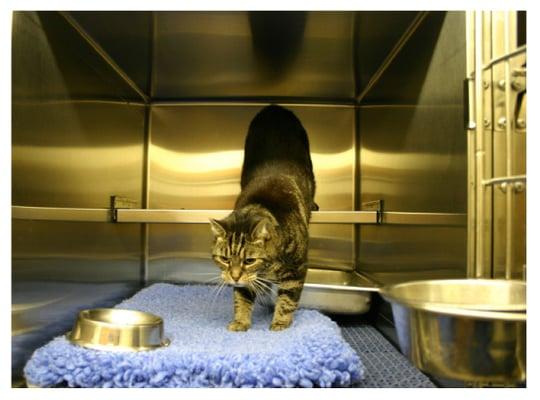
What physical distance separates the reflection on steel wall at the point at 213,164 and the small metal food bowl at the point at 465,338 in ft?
4.13

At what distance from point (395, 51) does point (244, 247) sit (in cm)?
67

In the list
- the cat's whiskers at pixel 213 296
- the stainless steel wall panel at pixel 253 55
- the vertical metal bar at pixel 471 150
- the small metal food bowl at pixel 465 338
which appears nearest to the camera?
the small metal food bowl at pixel 465 338

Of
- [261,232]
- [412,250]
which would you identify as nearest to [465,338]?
[412,250]

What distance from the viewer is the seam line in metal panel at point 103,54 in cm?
112

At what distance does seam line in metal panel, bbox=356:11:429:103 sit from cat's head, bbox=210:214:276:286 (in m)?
0.57

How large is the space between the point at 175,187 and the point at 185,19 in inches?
35.2

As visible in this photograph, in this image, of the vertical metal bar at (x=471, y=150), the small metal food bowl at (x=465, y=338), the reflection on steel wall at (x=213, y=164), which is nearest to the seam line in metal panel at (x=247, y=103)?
the reflection on steel wall at (x=213, y=164)

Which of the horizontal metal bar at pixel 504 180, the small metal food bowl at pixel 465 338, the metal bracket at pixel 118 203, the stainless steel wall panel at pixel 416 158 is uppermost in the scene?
the stainless steel wall panel at pixel 416 158

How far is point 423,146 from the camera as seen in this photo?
113 cm

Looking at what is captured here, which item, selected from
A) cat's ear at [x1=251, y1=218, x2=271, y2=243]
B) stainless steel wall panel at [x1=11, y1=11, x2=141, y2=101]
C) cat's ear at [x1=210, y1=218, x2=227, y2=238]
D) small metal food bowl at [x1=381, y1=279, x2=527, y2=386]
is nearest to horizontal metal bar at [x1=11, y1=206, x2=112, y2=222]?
stainless steel wall panel at [x1=11, y1=11, x2=141, y2=101]

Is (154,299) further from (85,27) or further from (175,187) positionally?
(85,27)

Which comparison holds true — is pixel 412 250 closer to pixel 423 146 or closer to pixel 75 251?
pixel 423 146

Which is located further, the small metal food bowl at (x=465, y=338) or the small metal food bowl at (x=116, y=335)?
the small metal food bowl at (x=116, y=335)

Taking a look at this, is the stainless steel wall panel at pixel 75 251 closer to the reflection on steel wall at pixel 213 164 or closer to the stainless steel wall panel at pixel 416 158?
the reflection on steel wall at pixel 213 164
